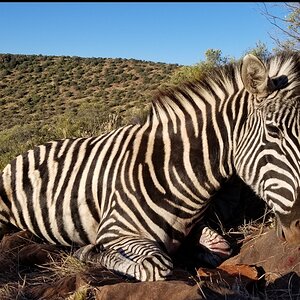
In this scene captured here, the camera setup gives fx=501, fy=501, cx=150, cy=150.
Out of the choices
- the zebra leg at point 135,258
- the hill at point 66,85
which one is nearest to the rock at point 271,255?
the zebra leg at point 135,258

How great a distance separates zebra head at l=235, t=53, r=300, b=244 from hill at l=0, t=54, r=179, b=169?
79.0 ft

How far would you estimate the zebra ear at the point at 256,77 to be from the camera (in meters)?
3.60

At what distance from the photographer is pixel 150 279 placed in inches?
130

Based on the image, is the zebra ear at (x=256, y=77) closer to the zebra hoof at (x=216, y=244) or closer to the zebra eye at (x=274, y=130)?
the zebra eye at (x=274, y=130)

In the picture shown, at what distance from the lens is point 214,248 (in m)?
4.11

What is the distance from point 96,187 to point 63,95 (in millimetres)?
33725

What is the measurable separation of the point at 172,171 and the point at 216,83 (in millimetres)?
859

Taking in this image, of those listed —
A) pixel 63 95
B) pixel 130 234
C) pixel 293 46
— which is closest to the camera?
pixel 130 234

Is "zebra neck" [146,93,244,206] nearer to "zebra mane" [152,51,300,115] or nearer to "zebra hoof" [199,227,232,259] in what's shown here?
"zebra mane" [152,51,300,115]

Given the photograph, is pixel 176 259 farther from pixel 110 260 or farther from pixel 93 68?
pixel 93 68

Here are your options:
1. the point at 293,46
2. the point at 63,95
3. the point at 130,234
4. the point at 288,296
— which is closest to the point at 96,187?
the point at 130,234

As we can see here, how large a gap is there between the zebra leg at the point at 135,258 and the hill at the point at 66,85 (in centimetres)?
2407

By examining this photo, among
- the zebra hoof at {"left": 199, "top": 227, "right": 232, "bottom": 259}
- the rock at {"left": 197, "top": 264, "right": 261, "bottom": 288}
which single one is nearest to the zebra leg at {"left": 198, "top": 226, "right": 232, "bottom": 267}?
the zebra hoof at {"left": 199, "top": 227, "right": 232, "bottom": 259}

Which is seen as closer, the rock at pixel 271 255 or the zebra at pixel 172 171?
the rock at pixel 271 255
